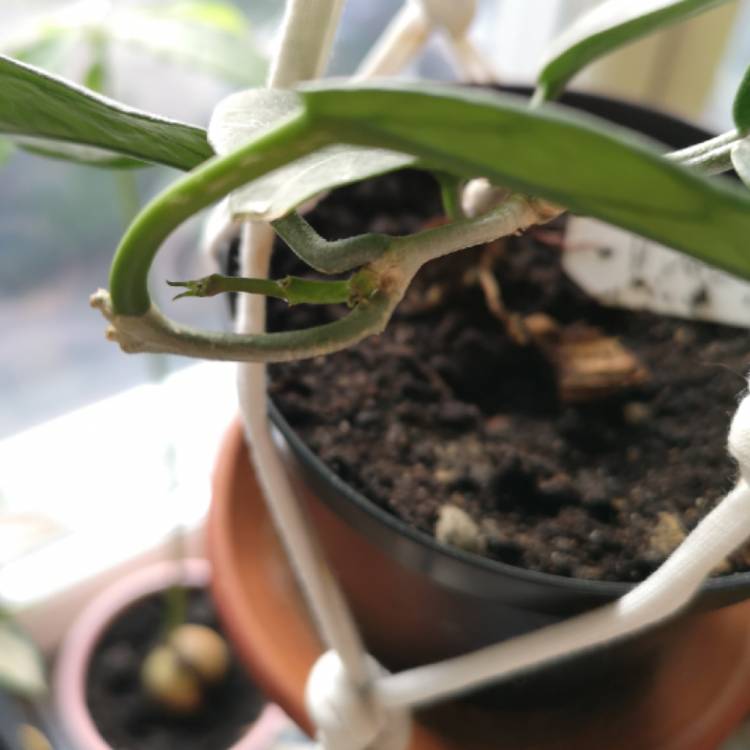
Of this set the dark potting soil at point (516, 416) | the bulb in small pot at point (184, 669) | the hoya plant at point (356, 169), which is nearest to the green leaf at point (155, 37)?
the dark potting soil at point (516, 416)

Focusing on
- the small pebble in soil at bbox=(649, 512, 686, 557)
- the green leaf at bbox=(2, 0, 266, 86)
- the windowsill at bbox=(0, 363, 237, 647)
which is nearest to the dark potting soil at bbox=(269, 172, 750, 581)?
the small pebble in soil at bbox=(649, 512, 686, 557)

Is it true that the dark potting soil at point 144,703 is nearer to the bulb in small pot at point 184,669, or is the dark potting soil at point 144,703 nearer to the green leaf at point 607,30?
the bulb in small pot at point 184,669

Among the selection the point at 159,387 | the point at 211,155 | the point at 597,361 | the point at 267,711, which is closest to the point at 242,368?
the point at 211,155

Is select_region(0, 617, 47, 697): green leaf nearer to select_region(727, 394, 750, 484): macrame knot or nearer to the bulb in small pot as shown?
the bulb in small pot

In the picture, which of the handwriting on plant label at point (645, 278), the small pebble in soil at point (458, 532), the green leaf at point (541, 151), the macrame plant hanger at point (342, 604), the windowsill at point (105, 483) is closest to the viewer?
the green leaf at point (541, 151)

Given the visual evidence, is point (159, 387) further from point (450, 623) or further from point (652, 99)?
point (652, 99)

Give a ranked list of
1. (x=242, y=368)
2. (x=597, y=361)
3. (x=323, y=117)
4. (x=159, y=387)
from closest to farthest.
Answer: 1. (x=323, y=117)
2. (x=242, y=368)
3. (x=597, y=361)
4. (x=159, y=387)

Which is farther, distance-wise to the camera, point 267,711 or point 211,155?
point 267,711
